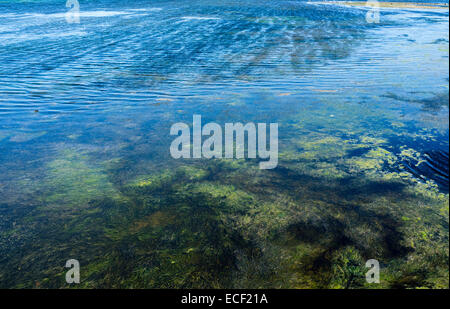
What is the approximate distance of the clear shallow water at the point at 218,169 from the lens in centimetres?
237

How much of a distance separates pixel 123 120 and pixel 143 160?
1.18m

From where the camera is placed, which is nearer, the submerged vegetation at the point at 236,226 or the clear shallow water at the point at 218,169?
the submerged vegetation at the point at 236,226

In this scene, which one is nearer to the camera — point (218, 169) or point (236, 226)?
point (236, 226)

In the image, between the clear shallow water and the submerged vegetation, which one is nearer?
the submerged vegetation

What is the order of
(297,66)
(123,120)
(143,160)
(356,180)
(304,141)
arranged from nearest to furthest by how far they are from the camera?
1. (356,180)
2. (143,160)
3. (304,141)
4. (123,120)
5. (297,66)

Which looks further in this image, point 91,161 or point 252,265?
point 91,161

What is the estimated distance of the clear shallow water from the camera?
2.37 meters

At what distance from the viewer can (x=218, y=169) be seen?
3.49m

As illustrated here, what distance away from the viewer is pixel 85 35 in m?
9.95
